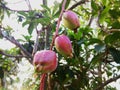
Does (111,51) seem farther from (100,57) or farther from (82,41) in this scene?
(82,41)

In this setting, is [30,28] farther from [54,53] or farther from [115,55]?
[54,53]

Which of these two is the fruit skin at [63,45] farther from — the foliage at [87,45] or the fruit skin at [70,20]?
the foliage at [87,45]

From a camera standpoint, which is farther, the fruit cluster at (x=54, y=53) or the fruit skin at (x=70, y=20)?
the fruit skin at (x=70, y=20)

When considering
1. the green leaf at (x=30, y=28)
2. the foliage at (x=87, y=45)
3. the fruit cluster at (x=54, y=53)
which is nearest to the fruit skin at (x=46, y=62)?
the fruit cluster at (x=54, y=53)

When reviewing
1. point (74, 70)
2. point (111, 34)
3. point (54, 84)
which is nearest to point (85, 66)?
point (74, 70)

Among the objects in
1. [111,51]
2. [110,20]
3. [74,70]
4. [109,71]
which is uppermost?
[110,20]

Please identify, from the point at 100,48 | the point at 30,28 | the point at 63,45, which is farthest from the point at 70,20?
the point at 30,28

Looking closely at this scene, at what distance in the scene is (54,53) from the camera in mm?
503

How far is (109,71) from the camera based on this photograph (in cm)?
164

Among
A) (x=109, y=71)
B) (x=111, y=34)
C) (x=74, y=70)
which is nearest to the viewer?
(x=111, y=34)

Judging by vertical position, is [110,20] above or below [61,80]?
above

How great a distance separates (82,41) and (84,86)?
0.74ft

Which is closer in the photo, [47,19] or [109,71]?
[47,19]

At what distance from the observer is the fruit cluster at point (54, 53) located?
50 cm
